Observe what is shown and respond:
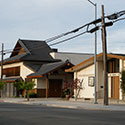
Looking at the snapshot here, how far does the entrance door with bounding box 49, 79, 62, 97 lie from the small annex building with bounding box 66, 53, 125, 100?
20.1ft

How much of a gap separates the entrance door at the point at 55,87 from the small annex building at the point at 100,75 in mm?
6124

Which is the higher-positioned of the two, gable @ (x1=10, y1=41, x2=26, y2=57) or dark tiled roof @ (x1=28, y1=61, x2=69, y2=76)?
gable @ (x1=10, y1=41, x2=26, y2=57)

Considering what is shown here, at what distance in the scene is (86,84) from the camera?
41312 mm

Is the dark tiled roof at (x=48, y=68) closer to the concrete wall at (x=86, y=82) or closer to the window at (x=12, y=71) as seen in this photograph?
the concrete wall at (x=86, y=82)

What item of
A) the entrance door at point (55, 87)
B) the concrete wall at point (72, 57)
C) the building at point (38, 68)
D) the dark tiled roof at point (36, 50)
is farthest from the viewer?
the concrete wall at point (72, 57)

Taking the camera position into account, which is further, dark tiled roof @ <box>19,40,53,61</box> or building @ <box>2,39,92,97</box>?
dark tiled roof @ <box>19,40,53,61</box>

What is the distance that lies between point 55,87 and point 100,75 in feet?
36.3

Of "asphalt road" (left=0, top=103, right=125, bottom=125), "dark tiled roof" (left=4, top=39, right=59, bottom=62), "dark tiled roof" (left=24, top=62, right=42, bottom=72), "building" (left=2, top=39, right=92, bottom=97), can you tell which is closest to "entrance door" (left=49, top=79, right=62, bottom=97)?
"building" (left=2, top=39, right=92, bottom=97)

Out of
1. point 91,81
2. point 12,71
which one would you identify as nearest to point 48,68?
point 91,81

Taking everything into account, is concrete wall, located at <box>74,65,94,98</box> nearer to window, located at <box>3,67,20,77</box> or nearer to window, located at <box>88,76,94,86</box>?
window, located at <box>88,76,94,86</box>

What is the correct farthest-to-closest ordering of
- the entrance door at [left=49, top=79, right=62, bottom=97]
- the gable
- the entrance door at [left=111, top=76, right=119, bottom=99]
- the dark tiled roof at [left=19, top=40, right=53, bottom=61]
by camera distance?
1. the gable
2. the dark tiled roof at [left=19, top=40, right=53, bottom=61]
3. the entrance door at [left=49, top=79, right=62, bottom=97]
4. the entrance door at [left=111, top=76, right=119, bottom=99]

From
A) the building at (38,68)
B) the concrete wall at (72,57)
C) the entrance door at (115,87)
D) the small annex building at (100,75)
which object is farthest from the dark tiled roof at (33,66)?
the entrance door at (115,87)

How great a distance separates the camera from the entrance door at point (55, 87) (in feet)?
160

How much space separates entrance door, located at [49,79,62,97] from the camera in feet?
160
